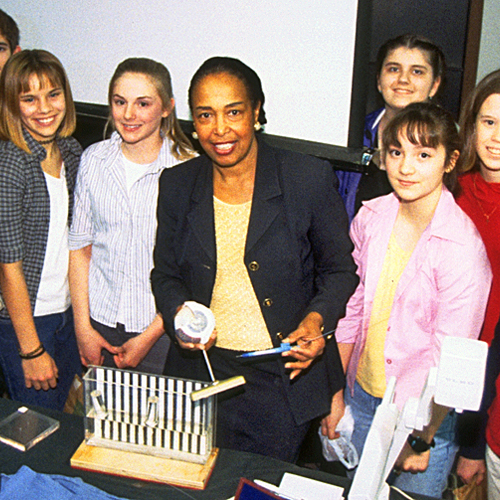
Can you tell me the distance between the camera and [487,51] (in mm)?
3543

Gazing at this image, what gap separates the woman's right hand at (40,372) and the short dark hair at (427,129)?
1541 mm

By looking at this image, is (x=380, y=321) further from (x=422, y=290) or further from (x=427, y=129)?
(x=427, y=129)

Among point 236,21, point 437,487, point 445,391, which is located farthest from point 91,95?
point 445,391

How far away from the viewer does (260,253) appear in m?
1.92

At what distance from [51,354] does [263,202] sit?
1.20 meters

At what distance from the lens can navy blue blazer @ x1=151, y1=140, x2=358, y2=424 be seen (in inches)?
75.9

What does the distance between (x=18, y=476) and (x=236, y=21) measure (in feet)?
7.38

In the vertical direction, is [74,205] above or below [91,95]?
below

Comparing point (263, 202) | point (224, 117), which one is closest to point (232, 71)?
point (224, 117)

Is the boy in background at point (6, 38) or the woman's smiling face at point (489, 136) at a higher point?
the boy in background at point (6, 38)

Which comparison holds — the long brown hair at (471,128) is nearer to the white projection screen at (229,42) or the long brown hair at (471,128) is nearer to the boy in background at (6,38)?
the white projection screen at (229,42)

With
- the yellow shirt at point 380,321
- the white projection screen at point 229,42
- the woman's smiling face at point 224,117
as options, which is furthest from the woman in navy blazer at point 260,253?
the white projection screen at point 229,42

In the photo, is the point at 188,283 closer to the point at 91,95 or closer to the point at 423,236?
the point at 423,236

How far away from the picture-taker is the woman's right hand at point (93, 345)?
2471 millimetres
